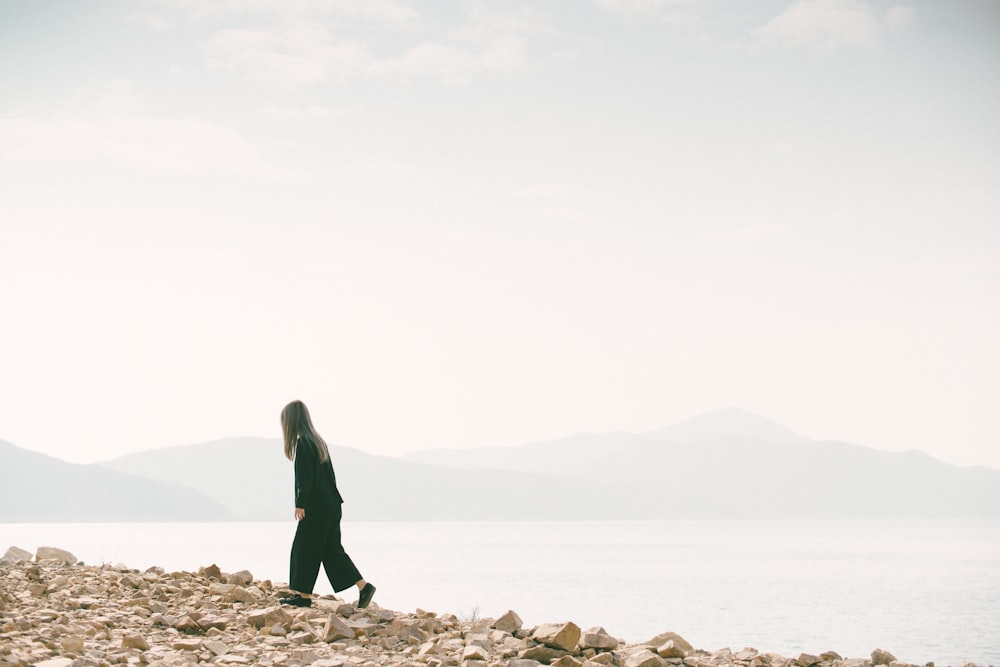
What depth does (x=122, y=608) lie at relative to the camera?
28.8 feet

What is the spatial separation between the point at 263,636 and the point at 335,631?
0.60m

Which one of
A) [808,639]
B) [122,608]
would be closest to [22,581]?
A: [122,608]

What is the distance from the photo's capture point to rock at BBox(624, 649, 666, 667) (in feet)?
24.6

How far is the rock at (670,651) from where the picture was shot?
7920mm

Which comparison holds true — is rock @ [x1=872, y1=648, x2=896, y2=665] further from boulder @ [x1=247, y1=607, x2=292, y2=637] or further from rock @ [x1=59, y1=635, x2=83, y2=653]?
rock @ [x1=59, y1=635, x2=83, y2=653]

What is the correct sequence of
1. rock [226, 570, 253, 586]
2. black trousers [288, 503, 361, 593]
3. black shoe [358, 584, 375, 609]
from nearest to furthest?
black shoe [358, 584, 375, 609]
black trousers [288, 503, 361, 593]
rock [226, 570, 253, 586]

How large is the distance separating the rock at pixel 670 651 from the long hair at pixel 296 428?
13.6ft

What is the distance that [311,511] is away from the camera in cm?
1016

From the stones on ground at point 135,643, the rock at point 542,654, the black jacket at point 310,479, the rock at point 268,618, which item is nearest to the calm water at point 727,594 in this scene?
the black jacket at point 310,479

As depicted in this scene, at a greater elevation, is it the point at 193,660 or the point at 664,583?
the point at 193,660

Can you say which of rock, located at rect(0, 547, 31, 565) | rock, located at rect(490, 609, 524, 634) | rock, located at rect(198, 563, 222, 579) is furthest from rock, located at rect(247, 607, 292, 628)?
rock, located at rect(0, 547, 31, 565)

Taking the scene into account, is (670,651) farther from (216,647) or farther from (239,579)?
(239,579)

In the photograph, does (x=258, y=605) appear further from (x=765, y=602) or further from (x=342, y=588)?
(x=765, y=602)

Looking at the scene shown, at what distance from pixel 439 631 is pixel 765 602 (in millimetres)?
47204
